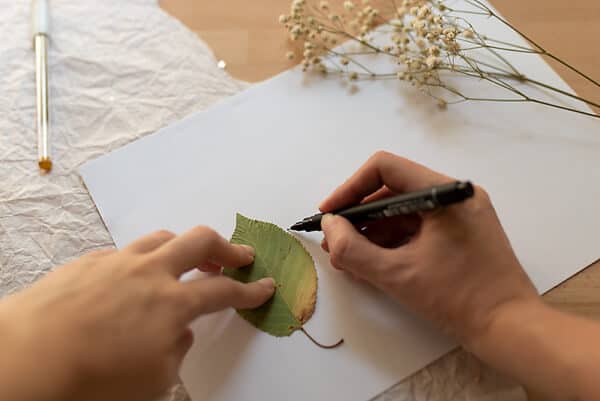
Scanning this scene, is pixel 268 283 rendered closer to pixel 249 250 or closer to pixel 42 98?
pixel 249 250

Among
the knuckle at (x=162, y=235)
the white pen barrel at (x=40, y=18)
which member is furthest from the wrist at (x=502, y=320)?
the white pen barrel at (x=40, y=18)

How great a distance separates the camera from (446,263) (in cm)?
57

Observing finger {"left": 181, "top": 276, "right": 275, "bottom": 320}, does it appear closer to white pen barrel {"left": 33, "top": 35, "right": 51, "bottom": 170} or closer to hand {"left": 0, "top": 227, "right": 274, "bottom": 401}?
hand {"left": 0, "top": 227, "right": 274, "bottom": 401}

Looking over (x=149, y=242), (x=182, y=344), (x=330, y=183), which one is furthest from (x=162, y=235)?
(x=330, y=183)

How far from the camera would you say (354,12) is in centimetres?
85

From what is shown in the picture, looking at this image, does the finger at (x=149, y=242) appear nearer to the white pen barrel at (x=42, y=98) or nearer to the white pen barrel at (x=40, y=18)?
the white pen barrel at (x=42, y=98)

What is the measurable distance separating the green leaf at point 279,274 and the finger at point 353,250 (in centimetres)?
7

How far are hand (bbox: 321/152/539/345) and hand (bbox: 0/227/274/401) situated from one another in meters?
0.14

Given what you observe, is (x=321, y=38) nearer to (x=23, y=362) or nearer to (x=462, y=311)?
(x=462, y=311)

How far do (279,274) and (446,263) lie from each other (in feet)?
0.64

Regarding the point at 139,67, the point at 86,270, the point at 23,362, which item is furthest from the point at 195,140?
the point at 23,362

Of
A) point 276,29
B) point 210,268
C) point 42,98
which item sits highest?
point 276,29

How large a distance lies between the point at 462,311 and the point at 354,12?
0.48 m

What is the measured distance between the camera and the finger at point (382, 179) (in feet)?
1.98
